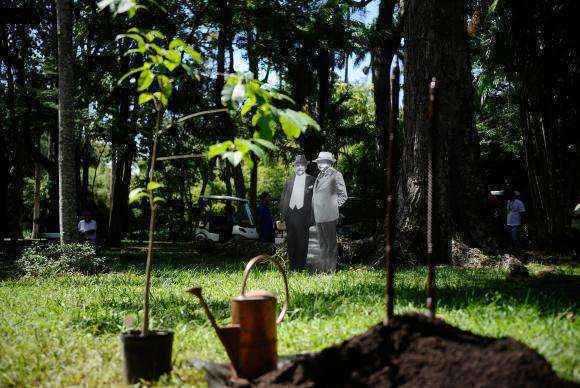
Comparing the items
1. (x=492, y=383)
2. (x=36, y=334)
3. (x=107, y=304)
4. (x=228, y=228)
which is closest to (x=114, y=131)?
(x=228, y=228)

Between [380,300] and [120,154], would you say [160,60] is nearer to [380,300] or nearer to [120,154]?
[380,300]

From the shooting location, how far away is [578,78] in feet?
50.0

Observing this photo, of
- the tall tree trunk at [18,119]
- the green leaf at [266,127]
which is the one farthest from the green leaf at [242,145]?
the tall tree trunk at [18,119]

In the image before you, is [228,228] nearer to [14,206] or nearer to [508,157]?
[14,206]

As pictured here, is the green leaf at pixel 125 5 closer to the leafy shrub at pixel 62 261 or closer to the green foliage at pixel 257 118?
the green foliage at pixel 257 118

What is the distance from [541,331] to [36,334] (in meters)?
4.59

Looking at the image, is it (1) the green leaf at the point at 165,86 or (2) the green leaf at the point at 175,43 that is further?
(1) the green leaf at the point at 165,86

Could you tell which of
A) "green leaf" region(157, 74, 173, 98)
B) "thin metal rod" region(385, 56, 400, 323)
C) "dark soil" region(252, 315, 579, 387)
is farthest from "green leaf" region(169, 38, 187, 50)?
"dark soil" region(252, 315, 579, 387)

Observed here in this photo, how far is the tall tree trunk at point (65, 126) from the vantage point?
11695 mm

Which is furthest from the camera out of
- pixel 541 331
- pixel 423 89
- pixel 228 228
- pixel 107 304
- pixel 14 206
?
pixel 14 206

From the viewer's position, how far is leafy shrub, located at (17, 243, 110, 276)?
1098 cm

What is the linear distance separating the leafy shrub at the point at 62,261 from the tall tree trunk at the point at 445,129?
6.80m

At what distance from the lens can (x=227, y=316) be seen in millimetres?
5594

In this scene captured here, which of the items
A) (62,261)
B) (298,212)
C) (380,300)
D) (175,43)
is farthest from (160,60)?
(62,261)
